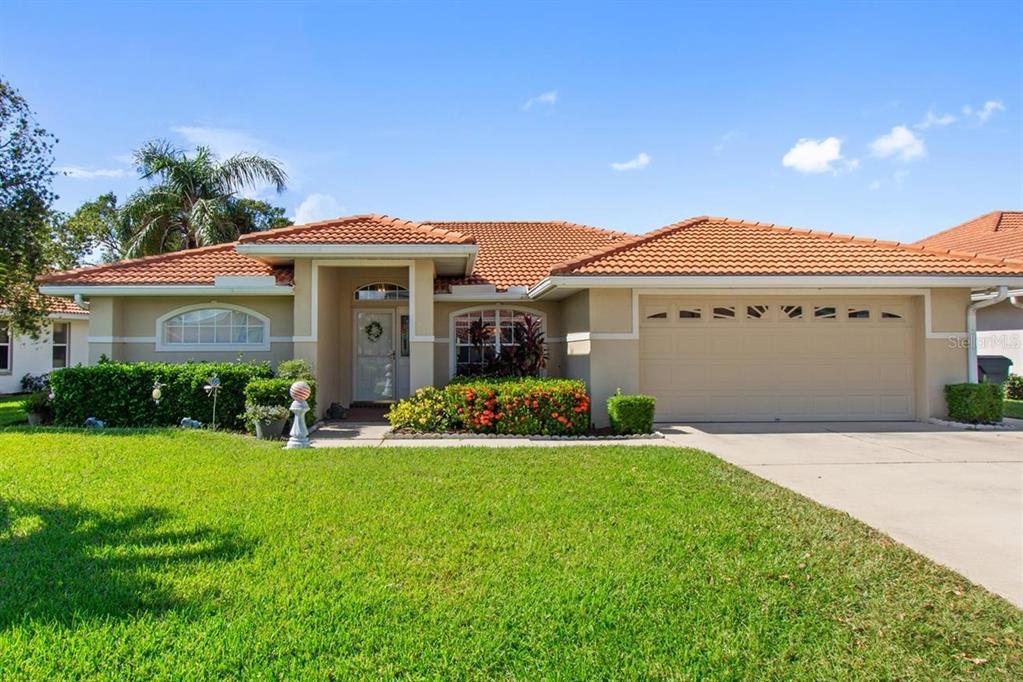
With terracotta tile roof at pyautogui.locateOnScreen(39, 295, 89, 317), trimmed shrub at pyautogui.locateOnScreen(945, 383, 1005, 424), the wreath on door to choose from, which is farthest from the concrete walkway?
terracotta tile roof at pyautogui.locateOnScreen(39, 295, 89, 317)

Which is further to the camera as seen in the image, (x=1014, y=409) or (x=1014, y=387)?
(x=1014, y=387)

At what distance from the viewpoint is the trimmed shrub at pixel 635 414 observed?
1037 centimetres

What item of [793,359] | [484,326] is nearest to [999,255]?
[793,359]

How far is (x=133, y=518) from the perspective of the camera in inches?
209

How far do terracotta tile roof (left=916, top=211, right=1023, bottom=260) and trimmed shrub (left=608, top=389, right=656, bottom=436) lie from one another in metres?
14.9

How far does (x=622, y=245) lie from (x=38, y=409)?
39.5 ft

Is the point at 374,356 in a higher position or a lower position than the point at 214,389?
higher

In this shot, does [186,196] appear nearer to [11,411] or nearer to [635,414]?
[11,411]

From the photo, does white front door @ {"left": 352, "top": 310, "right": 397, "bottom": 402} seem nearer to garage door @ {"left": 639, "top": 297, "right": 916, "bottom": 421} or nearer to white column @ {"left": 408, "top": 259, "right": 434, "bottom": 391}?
white column @ {"left": 408, "top": 259, "right": 434, "bottom": 391}

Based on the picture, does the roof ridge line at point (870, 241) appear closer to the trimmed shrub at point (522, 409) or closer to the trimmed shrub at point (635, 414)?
the trimmed shrub at point (635, 414)

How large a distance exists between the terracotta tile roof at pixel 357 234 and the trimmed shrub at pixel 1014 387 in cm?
1878

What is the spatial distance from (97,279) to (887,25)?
16366 mm

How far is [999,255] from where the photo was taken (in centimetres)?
1823

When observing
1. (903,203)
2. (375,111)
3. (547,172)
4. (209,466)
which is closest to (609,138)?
(547,172)
